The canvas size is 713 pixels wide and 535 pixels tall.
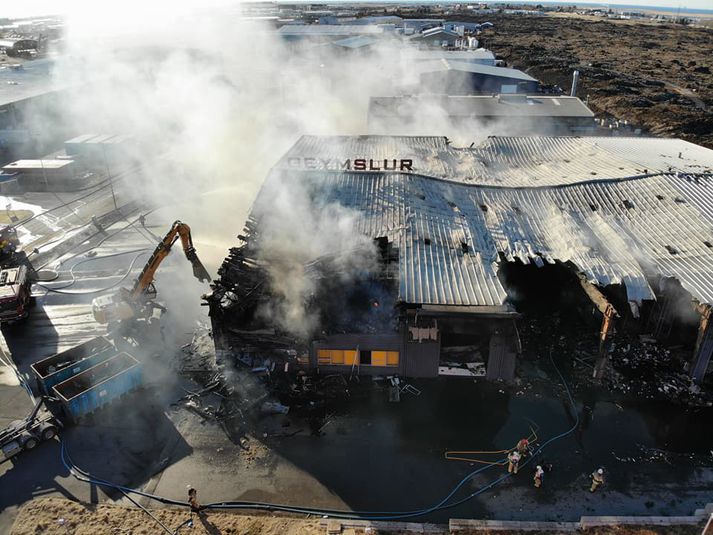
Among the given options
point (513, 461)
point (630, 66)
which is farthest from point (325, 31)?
point (513, 461)

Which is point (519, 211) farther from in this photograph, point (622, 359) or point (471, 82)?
point (471, 82)

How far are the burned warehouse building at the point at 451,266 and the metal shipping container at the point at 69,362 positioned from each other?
14.6 feet

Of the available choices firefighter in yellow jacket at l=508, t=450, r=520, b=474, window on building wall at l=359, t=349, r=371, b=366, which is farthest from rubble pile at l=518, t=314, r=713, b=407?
window on building wall at l=359, t=349, r=371, b=366

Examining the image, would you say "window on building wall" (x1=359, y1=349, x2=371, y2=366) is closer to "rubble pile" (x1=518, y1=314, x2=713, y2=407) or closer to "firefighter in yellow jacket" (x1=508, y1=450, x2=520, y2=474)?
"firefighter in yellow jacket" (x1=508, y1=450, x2=520, y2=474)

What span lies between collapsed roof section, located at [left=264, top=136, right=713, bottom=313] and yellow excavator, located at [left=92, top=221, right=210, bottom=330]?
4359 millimetres

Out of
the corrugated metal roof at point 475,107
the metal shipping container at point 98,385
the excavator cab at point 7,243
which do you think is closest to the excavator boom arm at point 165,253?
the metal shipping container at point 98,385

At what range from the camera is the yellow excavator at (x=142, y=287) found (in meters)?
21.8

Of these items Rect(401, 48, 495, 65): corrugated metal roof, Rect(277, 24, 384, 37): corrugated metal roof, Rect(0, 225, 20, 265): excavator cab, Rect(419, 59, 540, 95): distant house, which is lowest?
Rect(0, 225, 20, 265): excavator cab

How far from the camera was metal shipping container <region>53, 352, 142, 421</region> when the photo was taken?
17.4m

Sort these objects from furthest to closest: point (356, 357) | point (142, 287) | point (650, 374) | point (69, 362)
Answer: point (142, 287) < point (650, 374) < point (356, 357) < point (69, 362)

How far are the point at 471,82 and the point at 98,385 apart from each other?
47.8 m

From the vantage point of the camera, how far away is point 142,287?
2228 centimetres

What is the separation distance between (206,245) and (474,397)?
730 inches

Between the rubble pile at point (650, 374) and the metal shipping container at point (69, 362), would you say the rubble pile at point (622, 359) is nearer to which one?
the rubble pile at point (650, 374)
